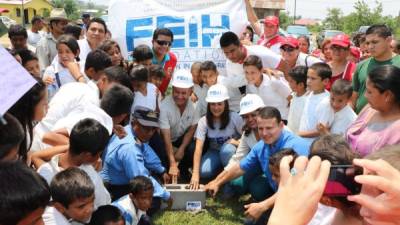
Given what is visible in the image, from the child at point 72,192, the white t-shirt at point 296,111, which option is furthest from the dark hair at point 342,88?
the child at point 72,192

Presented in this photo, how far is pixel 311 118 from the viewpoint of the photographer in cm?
398

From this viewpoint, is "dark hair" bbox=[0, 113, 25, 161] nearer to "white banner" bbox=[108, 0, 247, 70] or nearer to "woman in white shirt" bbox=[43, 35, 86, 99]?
"woman in white shirt" bbox=[43, 35, 86, 99]

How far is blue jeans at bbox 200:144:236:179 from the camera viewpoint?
4.60m

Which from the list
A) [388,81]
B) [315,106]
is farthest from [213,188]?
[388,81]

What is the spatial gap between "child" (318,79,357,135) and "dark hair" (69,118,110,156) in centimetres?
216

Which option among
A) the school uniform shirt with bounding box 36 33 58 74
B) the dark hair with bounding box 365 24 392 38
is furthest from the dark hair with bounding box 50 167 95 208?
the school uniform shirt with bounding box 36 33 58 74

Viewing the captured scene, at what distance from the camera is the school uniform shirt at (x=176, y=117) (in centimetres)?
480

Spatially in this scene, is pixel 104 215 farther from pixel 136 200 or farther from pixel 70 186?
pixel 136 200

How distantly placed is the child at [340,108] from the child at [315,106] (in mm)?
45

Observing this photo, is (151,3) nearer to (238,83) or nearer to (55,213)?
(238,83)

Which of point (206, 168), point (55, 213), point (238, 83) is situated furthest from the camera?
point (238, 83)

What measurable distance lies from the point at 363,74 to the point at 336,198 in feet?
10.1

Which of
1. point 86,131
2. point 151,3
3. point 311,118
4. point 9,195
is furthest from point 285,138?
point 151,3

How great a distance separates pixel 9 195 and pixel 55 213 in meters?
0.68
